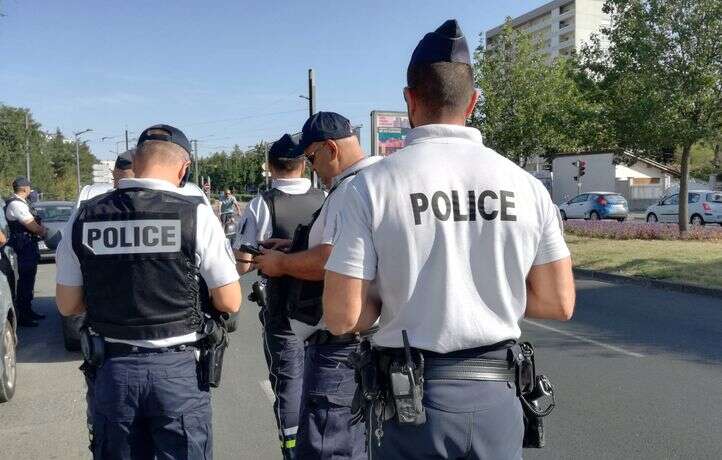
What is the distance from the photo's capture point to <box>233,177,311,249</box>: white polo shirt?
377 centimetres

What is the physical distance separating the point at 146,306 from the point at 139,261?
17cm

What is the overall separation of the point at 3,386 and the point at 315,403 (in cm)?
360

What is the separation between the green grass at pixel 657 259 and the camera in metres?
12.5

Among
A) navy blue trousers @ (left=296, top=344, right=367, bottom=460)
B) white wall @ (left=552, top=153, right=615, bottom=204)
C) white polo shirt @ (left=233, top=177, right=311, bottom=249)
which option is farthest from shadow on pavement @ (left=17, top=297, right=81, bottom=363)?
white wall @ (left=552, top=153, right=615, bottom=204)

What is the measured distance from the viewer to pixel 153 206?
8.70ft

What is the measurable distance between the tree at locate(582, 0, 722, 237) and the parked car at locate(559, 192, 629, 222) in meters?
15.0

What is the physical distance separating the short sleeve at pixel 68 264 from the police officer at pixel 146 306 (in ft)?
0.04

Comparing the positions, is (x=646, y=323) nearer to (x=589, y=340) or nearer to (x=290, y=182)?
(x=589, y=340)

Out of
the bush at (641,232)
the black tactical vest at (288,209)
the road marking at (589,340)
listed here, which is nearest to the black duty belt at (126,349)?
the black tactical vest at (288,209)

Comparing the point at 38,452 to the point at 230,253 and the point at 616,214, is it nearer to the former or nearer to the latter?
the point at 230,253

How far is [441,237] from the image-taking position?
6.30 feet

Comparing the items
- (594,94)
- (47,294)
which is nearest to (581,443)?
(47,294)

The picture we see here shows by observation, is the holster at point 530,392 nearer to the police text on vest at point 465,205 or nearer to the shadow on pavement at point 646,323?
the police text on vest at point 465,205

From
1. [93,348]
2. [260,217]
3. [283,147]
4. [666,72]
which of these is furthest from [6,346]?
[666,72]
